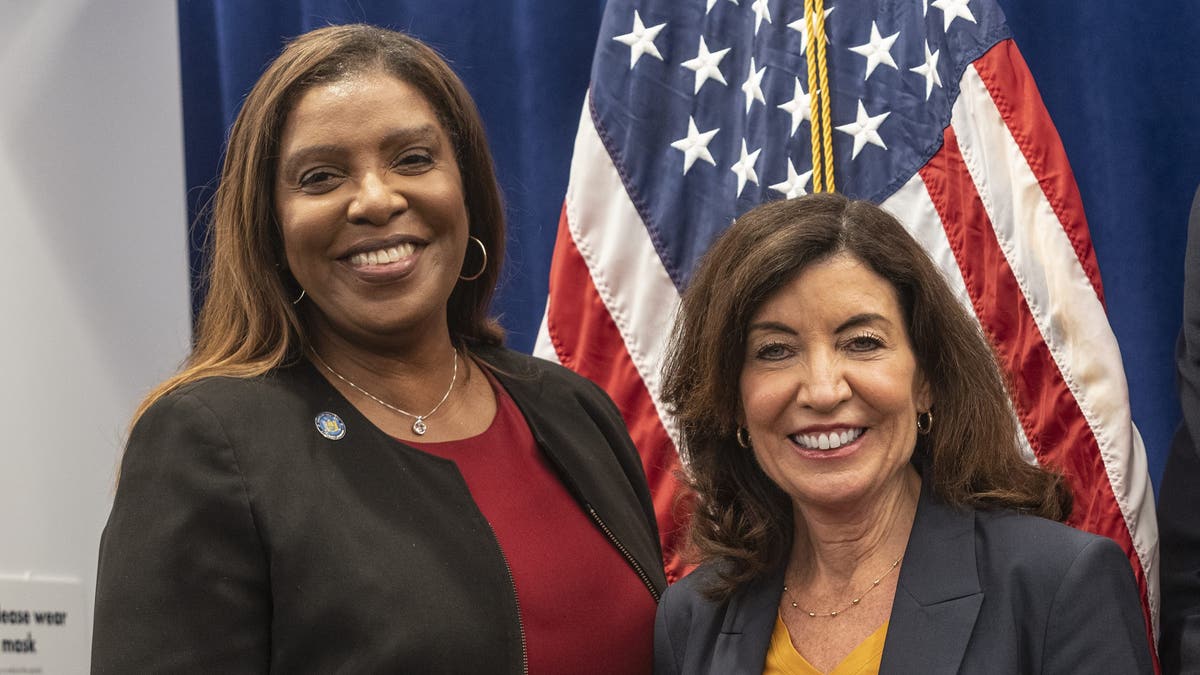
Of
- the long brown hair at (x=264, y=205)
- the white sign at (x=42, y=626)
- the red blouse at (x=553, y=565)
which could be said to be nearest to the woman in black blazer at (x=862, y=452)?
the red blouse at (x=553, y=565)

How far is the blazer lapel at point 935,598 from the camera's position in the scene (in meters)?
1.78

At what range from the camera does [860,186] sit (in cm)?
292

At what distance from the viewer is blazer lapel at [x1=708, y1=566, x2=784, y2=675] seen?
6.47 feet

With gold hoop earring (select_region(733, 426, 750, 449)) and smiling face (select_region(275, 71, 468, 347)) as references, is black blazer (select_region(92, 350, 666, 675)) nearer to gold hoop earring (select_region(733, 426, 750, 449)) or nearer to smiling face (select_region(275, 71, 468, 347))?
smiling face (select_region(275, 71, 468, 347))

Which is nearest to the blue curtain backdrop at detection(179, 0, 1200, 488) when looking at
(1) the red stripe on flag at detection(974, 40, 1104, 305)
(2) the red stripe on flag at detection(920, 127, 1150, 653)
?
(1) the red stripe on flag at detection(974, 40, 1104, 305)

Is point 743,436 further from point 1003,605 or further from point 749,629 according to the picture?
point 1003,605

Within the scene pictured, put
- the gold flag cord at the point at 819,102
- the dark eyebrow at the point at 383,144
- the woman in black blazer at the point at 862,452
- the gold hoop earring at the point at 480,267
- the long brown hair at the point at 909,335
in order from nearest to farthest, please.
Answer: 1. the woman in black blazer at the point at 862,452
2. the long brown hair at the point at 909,335
3. the dark eyebrow at the point at 383,144
4. the gold hoop earring at the point at 480,267
5. the gold flag cord at the point at 819,102

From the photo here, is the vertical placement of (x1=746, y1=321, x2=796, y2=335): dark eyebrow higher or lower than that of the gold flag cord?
lower

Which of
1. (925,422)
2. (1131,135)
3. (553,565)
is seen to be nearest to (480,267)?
(553,565)

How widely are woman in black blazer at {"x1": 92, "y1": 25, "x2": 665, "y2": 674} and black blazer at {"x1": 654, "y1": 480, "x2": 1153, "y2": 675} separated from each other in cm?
33

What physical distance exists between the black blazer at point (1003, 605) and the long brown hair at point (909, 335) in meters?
0.07

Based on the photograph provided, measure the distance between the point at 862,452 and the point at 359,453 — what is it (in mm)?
706

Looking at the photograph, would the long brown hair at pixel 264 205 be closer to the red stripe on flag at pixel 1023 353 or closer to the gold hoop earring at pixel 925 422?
the gold hoop earring at pixel 925 422

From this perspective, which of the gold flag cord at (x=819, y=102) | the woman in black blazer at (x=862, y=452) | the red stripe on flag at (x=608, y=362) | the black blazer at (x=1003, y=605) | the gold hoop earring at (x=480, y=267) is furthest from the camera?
the red stripe on flag at (x=608, y=362)
